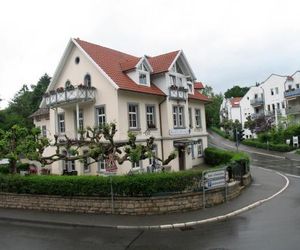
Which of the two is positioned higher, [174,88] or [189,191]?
[174,88]

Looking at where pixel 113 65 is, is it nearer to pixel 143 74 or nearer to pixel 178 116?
pixel 143 74

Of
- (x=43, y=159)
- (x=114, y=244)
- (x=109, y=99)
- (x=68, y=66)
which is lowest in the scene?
(x=114, y=244)

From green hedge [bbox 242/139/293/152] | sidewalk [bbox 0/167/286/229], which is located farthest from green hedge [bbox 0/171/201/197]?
green hedge [bbox 242/139/293/152]

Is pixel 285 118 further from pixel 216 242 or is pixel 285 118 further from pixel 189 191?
pixel 216 242

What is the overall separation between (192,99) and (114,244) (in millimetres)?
26282

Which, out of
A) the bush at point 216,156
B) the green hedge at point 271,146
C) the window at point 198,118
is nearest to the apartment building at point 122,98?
the bush at point 216,156

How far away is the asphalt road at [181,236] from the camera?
10422mm

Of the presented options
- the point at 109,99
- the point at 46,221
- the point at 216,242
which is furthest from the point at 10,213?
the point at 109,99

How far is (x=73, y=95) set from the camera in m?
27.2

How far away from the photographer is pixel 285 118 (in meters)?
60.3

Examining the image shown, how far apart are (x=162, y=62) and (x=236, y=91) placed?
96.5 m

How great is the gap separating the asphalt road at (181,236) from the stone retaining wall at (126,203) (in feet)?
6.21

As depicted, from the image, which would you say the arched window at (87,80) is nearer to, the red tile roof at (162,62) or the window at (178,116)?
the red tile roof at (162,62)

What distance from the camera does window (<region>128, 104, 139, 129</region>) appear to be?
27.9m
